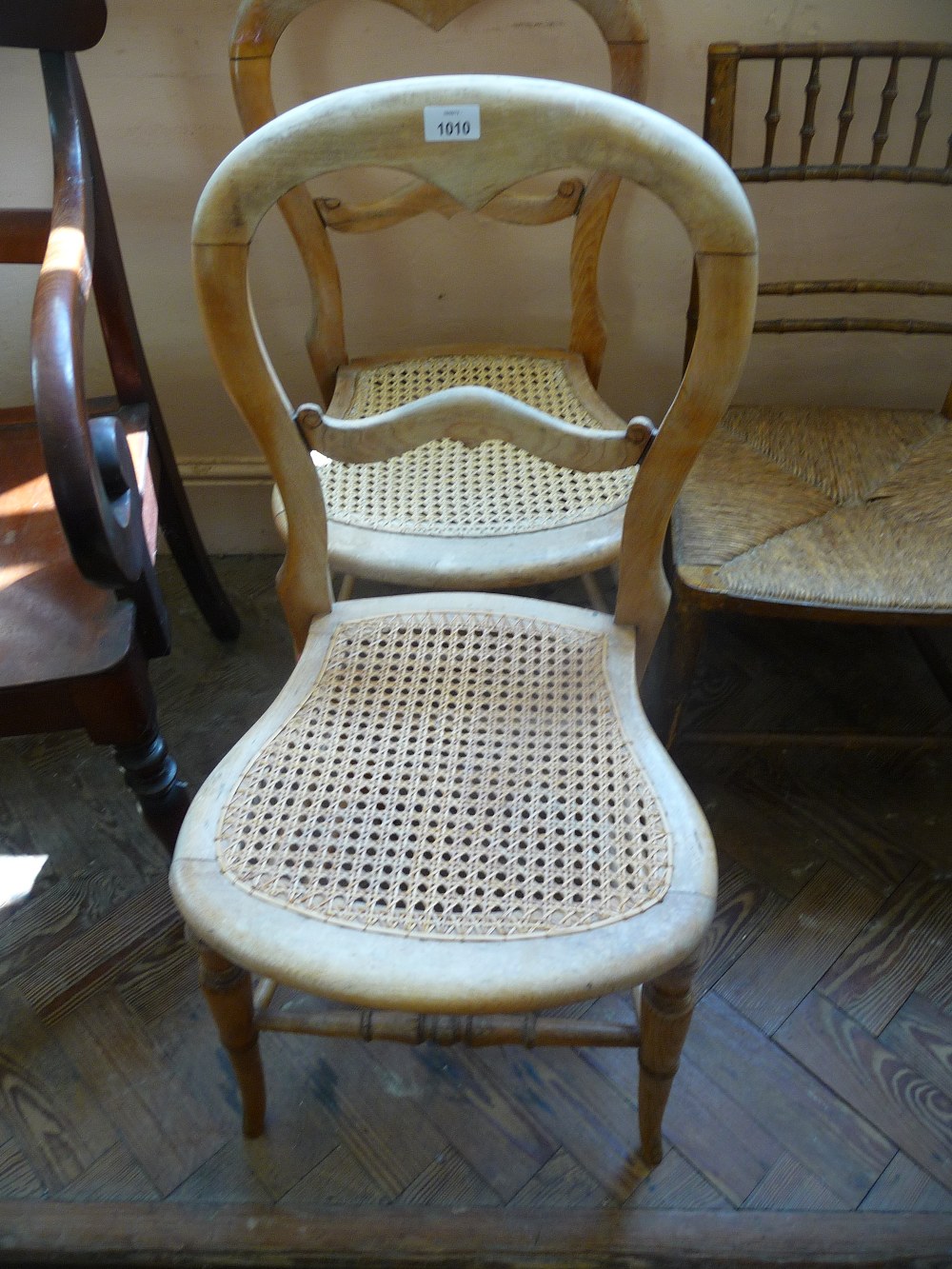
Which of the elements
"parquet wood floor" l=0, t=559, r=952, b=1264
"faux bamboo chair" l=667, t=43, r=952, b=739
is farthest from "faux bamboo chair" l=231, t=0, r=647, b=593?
"parquet wood floor" l=0, t=559, r=952, b=1264

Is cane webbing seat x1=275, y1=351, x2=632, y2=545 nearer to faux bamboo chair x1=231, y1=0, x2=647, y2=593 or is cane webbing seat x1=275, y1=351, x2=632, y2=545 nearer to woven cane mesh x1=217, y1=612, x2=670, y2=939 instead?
faux bamboo chair x1=231, y1=0, x2=647, y2=593

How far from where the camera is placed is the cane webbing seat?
3.04ft

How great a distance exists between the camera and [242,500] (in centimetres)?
149

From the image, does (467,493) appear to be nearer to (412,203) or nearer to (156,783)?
(412,203)

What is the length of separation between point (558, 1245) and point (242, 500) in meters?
1.14

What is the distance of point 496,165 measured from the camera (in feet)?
1.88

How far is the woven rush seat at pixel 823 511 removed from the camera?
880 mm

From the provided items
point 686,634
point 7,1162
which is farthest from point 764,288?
point 7,1162

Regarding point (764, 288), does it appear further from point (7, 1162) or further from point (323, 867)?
point (7, 1162)

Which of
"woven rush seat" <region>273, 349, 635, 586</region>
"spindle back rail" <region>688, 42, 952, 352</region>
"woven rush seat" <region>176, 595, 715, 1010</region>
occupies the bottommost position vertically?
"woven rush seat" <region>176, 595, 715, 1010</region>

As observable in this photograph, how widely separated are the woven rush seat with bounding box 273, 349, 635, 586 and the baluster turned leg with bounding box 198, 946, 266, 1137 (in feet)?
1.28

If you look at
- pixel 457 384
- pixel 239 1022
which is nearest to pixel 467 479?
pixel 457 384

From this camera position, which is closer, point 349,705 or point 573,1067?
point 349,705

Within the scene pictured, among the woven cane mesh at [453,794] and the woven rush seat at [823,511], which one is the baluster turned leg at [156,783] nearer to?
the woven cane mesh at [453,794]
